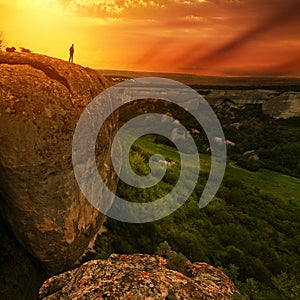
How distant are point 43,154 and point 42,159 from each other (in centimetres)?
15

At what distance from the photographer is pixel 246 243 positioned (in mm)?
17484

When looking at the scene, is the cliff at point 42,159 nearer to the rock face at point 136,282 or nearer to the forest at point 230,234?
the rock face at point 136,282

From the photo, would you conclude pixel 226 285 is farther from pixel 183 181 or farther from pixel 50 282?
pixel 183 181

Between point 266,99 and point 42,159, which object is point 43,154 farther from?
point 266,99

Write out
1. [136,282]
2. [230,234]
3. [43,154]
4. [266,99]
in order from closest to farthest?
[136,282], [43,154], [230,234], [266,99]

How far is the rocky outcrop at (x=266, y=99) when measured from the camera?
104 meters

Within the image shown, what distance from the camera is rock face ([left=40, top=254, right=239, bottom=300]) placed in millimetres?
9727

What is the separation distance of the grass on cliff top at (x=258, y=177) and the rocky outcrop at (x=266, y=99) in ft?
240

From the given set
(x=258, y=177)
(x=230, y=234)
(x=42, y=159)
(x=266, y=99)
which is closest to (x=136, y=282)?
(x=42, y=159)

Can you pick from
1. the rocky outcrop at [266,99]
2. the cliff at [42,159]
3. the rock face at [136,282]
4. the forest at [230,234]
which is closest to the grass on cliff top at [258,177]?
the forest at [230,234]

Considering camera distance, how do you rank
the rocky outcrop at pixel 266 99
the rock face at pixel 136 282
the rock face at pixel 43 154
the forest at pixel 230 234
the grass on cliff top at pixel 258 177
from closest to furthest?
the rock face at pixel 136 282 < the rock face at pixel 43 154 < the forest at pixel 230 234 < the grass on cliff top at pixel 258 177 < the rocky outcrop at pixel 266 99

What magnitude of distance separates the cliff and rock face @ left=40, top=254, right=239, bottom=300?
1402mm

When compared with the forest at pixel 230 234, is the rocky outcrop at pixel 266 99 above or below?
above

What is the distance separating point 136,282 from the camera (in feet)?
32.9
